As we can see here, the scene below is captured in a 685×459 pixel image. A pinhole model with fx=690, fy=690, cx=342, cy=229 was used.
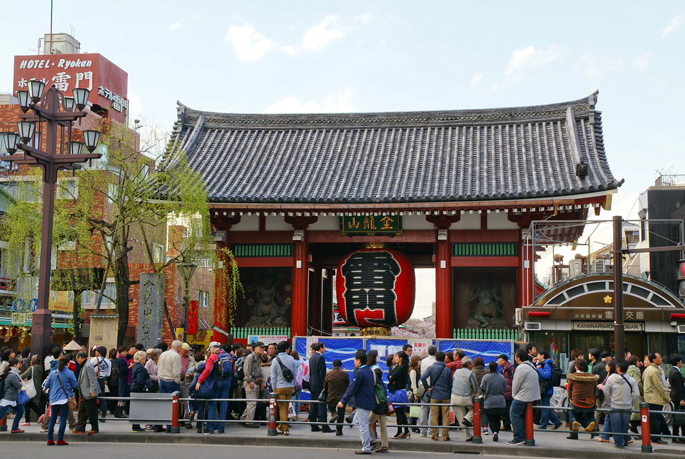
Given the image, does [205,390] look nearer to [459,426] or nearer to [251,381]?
[251,381]

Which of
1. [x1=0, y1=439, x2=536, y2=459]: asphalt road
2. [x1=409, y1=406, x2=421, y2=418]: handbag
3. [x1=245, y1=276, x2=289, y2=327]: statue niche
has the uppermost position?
[x1=245, y1=276, x2=289, y2=327]: statue niche

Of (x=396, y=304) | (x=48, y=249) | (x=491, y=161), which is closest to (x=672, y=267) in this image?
(x=491, y=161)

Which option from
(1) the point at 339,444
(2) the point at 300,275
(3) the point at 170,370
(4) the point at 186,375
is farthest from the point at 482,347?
(3) the point at 170,370

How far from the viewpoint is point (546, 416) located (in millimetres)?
13938

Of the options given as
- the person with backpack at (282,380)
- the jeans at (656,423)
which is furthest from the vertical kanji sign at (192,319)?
the jeans at (656,423)

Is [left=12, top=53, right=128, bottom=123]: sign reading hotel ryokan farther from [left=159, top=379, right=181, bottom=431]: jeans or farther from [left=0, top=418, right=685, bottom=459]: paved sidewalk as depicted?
[left=0, top=418, right=685, bottom=459]: paved sidewalk

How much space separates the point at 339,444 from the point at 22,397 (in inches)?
251

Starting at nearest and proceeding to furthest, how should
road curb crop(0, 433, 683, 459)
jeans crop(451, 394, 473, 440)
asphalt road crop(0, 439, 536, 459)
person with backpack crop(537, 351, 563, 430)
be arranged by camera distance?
asphalt road crop(0, 439, 536, 459) → road curb crop(0, 433, 683, 459) → jeans crop(451, 394, 473, 440) → person with backpack crop(537, 351, 563, 430)

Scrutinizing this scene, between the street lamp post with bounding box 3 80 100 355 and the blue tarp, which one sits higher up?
the street lamp post with bounding box 3 80 100 355

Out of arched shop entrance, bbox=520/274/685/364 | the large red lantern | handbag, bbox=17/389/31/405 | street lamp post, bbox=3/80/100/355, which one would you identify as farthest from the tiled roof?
handbag, bbox=17/389/31/405

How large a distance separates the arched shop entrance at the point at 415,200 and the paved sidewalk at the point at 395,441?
7246mm

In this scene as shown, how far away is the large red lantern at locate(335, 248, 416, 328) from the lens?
67.4 feet

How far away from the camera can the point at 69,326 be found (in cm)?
3133

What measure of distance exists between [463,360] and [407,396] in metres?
1.84
